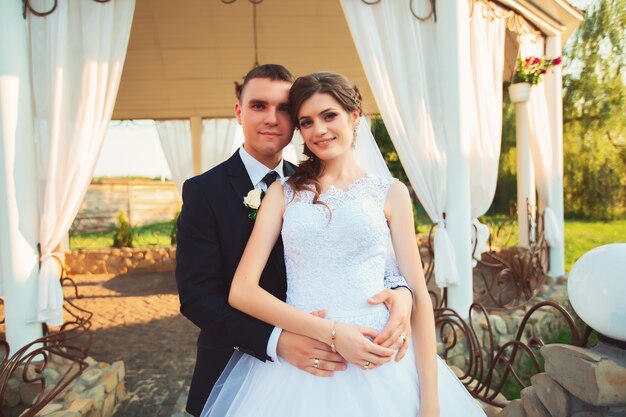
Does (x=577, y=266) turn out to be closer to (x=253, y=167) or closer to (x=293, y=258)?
(x=293, y=258)

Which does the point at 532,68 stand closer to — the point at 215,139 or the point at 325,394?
the point at 325,394

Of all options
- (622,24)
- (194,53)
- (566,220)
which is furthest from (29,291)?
(566,220)

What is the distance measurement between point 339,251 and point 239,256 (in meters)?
0.40

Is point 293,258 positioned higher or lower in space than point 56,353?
higher

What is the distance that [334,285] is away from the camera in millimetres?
1671

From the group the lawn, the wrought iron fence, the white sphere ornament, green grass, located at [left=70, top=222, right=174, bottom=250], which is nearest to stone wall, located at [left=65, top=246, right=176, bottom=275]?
the lawn

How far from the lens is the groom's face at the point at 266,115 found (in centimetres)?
186

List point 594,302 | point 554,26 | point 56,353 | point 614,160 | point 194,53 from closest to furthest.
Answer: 1. point 594,302
2. point 56,353
3. point 554,26
4. point 194,53
5. point 614,160

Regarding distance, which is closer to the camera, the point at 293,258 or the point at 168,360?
the point at 293,258

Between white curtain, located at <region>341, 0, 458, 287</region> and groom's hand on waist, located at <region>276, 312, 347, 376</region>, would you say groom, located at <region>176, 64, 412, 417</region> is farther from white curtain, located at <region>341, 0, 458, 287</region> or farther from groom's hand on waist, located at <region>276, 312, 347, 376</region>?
white curtain, located at <region>341, 0, 458, 287</region>

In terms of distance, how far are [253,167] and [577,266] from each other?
1.31m

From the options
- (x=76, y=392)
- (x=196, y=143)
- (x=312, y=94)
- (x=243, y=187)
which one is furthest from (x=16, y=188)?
(x=196, y=143)

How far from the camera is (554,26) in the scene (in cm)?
607

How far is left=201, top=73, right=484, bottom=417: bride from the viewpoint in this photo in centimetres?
153
